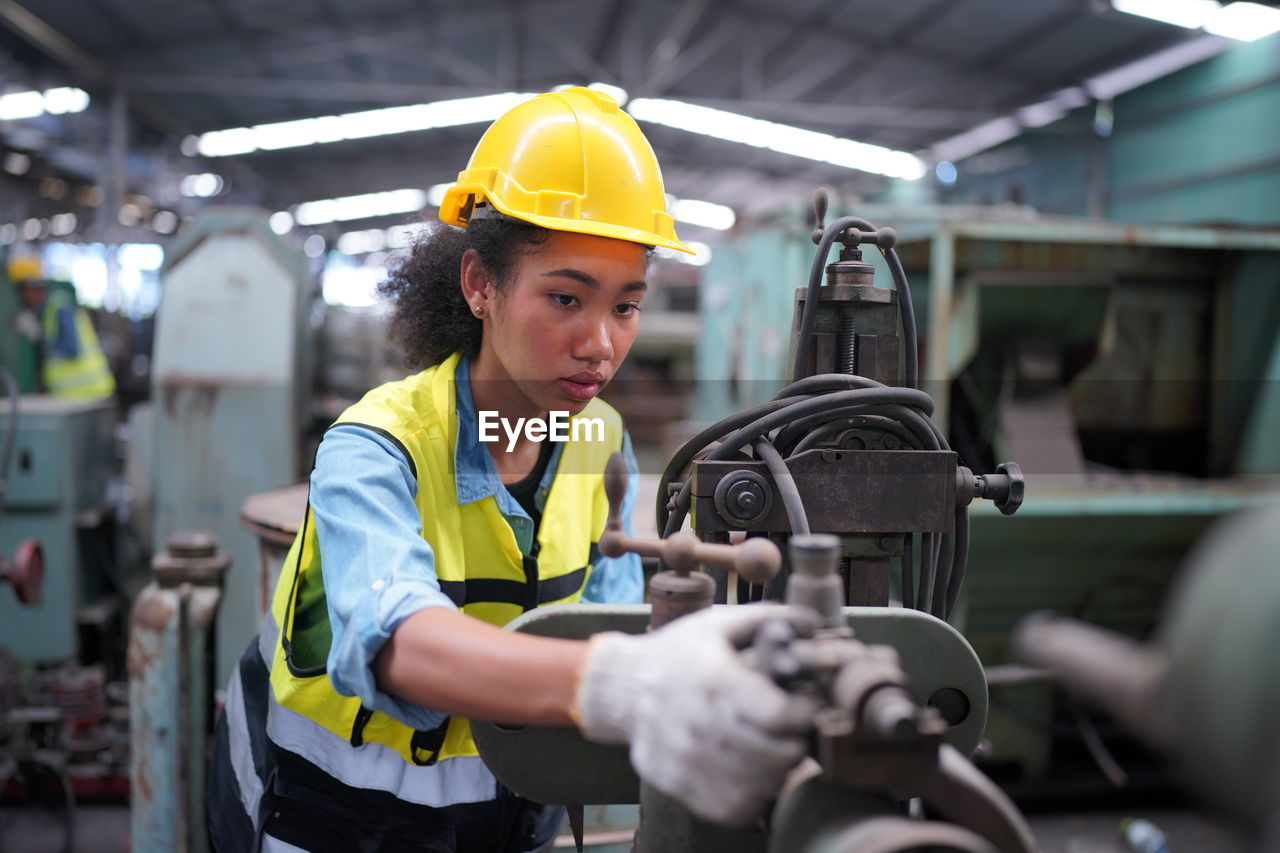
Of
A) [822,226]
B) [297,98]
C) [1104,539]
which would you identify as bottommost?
[1104,539]

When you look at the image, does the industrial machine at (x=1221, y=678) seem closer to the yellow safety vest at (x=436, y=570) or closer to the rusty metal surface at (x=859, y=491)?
the rusty metal surface at (x=859, y=491)

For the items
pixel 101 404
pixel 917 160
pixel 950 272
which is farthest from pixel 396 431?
pixel 917 160

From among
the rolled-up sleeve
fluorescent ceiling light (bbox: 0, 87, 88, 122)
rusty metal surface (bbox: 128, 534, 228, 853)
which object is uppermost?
fluorescent ceiling light (bbox: 0, 87, 88, 122)

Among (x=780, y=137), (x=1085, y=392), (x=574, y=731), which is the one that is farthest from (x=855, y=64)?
(x=574, y=731)

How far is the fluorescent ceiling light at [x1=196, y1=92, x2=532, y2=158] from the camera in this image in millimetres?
8414

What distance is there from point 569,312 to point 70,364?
13.0ft

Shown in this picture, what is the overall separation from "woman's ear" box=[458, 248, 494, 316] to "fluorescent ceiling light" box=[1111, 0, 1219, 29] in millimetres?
6357

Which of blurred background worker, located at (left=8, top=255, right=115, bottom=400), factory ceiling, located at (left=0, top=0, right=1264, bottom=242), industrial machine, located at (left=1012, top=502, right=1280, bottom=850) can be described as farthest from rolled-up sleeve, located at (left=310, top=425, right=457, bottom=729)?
factory ceiling, located at (left=0, top=0, right=1264, bottom=242)

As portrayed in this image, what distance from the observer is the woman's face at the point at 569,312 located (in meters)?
1.01

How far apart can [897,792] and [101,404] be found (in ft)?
11.6

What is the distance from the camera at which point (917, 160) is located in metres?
9.69

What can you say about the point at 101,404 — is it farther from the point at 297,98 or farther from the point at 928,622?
the point at 297,98

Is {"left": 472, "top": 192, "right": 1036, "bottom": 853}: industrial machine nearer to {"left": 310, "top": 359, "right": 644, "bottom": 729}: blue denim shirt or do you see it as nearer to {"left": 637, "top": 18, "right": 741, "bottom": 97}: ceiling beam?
{"left": 310, "top": 359, "right": 644, "bottom": 729}: blue denim shirt

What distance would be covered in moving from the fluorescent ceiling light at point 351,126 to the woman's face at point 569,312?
7628 mm
